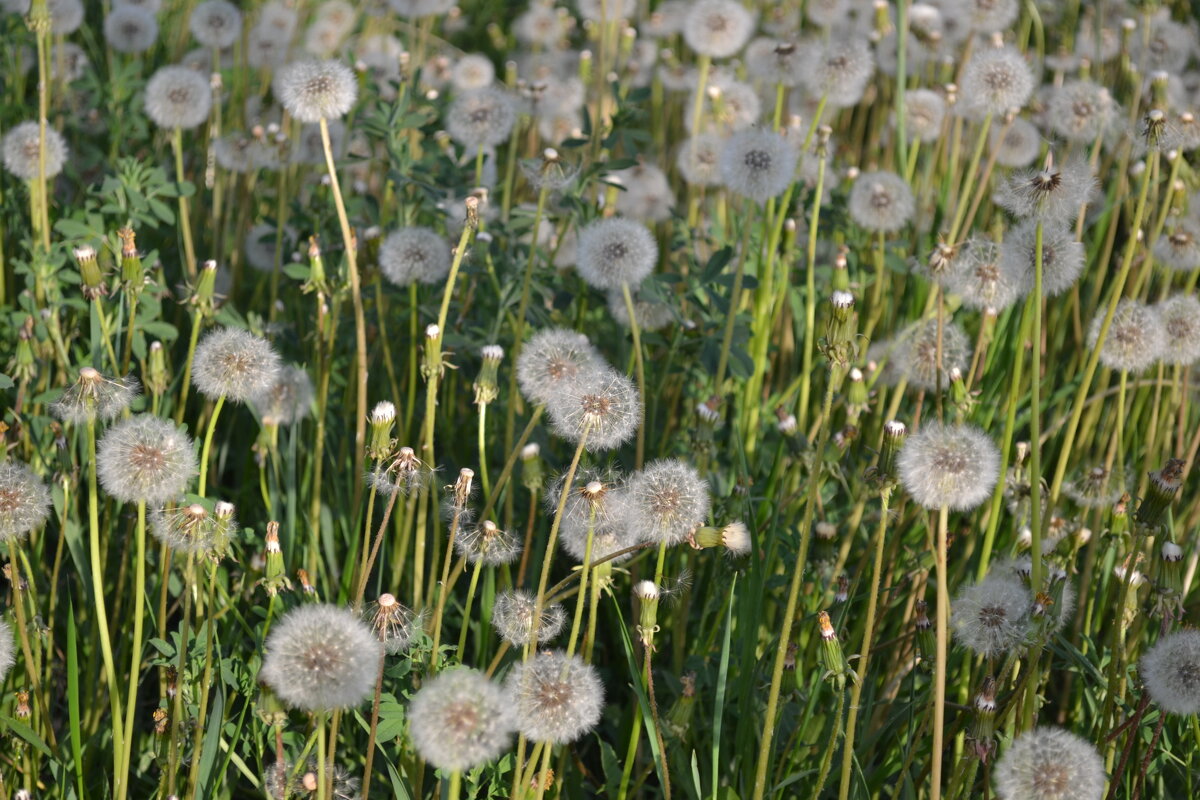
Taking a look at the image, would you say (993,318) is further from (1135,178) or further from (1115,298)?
(1135,178)

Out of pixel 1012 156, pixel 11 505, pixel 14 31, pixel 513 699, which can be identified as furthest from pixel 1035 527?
pixel 14 31

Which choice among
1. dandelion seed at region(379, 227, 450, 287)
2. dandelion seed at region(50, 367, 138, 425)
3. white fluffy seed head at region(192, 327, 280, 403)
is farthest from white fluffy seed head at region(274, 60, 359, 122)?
dandelion seed at region(50, 367, 138, 425)

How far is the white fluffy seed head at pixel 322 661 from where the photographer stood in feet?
4.93

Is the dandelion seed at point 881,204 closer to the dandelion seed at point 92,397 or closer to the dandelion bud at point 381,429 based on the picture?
the dandelion bud at point 381,429

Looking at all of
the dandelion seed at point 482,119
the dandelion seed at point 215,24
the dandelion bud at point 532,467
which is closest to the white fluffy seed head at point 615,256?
the dandelion bud at point 532,467

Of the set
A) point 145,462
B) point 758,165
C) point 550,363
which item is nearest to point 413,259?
point 550,363

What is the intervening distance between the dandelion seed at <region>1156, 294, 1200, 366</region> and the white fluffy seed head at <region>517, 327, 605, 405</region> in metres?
1.34

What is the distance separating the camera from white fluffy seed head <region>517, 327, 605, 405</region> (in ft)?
7.03

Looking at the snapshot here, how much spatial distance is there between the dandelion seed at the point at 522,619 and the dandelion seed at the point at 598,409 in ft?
0.92

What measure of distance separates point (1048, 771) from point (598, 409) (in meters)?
0.83

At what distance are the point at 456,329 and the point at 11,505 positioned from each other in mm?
1094

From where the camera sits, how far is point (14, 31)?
3.46 meters

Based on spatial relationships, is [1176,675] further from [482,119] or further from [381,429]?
[482,119]

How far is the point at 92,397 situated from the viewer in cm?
178
